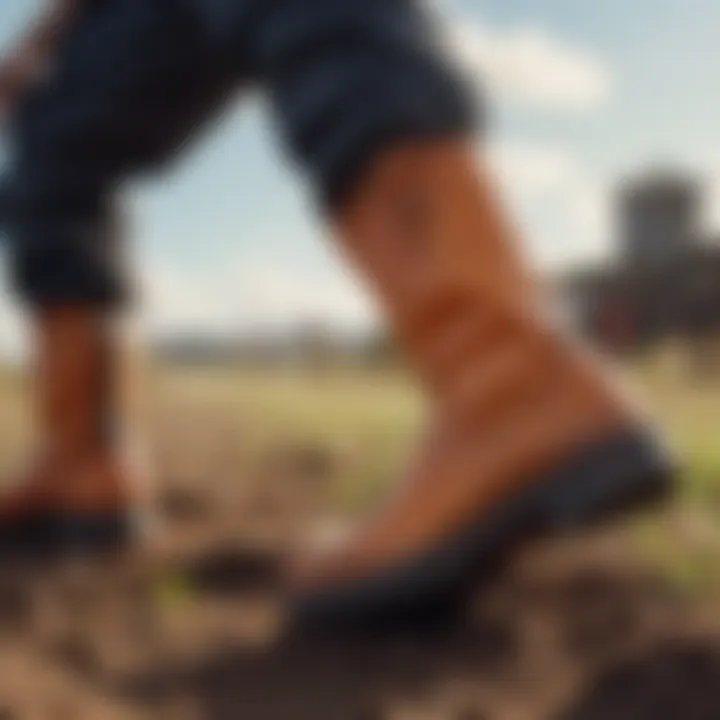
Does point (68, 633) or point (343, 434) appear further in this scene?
point (343, 434)

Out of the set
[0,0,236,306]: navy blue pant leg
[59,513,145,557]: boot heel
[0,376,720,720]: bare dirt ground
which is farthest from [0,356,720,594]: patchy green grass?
[0,0,236,306]: navy blue pant leg

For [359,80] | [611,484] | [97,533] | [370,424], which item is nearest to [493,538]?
[611,484]

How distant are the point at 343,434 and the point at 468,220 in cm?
95

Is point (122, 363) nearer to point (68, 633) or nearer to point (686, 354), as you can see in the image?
point (68, 633)

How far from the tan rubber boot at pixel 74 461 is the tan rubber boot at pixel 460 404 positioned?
0.36 meters

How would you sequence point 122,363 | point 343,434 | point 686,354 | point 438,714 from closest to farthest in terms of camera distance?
point 438,714 < point 122,363 < point 343,434 < point 686,354

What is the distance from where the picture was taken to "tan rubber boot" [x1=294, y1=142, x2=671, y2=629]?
2.46ft

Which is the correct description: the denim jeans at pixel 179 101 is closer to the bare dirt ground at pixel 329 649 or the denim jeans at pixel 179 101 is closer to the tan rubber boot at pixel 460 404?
the tan rubber boot at pixel 460 404

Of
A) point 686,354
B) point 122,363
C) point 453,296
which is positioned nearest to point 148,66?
point 122,363

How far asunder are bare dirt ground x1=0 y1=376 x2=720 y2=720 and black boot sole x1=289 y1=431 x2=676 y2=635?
0.02 meters

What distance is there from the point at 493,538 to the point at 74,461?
549 mm

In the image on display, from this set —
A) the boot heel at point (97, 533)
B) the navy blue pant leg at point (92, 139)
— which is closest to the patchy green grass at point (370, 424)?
the boot heel at point (97, 533)

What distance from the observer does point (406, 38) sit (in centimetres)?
81

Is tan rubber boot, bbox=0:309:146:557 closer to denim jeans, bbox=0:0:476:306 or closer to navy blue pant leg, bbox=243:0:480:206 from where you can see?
denim jeans, bbox=0:0:476:306
